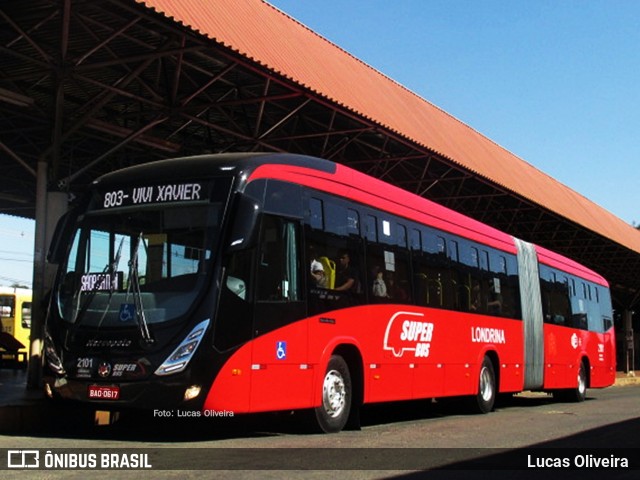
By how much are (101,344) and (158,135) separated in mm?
12162

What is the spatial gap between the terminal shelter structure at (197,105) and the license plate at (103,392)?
210 inches

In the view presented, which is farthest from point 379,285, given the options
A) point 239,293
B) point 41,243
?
point 41,243

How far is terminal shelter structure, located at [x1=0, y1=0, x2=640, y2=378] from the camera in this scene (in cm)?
1315

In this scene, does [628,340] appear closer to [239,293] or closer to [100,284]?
[239,293]

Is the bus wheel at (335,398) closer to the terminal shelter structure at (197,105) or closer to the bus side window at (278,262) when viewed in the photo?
the bus side window at (278,262)

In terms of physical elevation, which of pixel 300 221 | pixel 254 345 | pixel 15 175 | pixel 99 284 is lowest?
pixel 254 345

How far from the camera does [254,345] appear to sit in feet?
28.8

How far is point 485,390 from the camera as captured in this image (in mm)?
15227

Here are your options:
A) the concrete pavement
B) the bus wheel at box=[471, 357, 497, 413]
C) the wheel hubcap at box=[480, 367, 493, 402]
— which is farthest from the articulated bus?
the wheel hubcap at box=[480, 367, 493, 402]

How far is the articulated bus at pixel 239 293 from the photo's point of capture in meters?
8.46

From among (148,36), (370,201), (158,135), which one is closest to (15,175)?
(158,135)

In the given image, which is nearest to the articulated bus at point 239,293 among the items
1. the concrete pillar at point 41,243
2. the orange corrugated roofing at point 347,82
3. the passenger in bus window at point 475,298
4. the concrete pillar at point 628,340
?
the passenger in bus window at point 475,298

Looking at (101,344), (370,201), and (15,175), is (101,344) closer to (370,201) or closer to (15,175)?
(370,201)

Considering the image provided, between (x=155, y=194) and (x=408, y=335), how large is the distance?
475 cm
